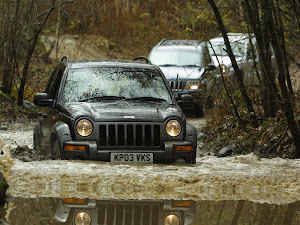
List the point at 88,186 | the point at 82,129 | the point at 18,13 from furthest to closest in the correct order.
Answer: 1. the point at 18,13
2. the point at 82,129
3. the point at 88,186

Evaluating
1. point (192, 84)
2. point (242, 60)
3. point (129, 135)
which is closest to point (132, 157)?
point (129, 135)

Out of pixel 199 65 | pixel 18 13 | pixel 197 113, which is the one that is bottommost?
pixel 197 113

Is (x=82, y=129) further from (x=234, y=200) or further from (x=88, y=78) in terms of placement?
(x=234, y=200)

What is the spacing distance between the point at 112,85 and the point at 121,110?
1005mm

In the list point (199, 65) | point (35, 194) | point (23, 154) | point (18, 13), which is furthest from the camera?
point (199, 65)

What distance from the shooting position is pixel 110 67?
10188 mm

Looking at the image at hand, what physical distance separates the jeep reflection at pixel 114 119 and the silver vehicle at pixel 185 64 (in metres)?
8.11

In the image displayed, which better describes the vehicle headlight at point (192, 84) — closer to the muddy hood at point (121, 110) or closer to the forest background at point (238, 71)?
the forest background at point (238, 71)

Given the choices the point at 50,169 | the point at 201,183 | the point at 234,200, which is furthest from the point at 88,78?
the point at 234,200

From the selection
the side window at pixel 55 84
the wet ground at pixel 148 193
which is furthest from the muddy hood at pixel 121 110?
the side window at pixel 55 84

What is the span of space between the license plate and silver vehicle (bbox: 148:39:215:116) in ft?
31.0

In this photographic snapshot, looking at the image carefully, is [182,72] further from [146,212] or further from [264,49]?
[146,212]

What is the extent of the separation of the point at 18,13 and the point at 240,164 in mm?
10479

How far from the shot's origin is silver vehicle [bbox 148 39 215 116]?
61.3ft
